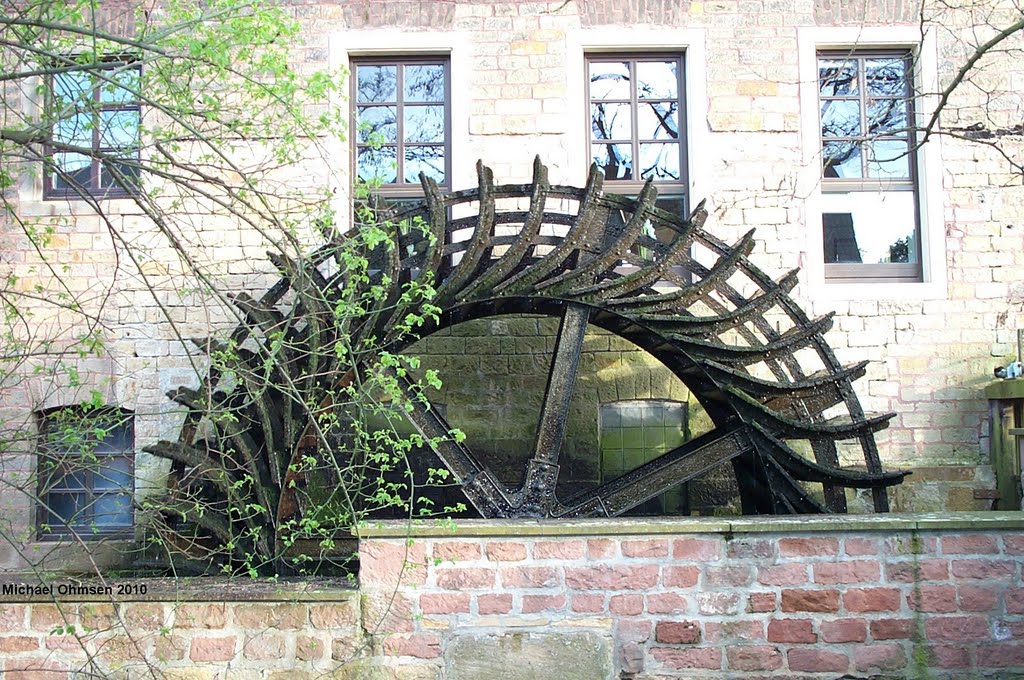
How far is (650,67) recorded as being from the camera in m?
7.45

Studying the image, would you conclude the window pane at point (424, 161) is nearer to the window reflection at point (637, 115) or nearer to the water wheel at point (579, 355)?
the window reflection at point (637, 115)

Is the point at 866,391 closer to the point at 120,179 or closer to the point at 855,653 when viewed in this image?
the point at 855,653

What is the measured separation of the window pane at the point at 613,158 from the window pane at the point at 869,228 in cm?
154

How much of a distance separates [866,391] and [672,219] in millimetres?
2356

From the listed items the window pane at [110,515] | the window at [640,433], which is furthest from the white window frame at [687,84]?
the window pane at [110,515]

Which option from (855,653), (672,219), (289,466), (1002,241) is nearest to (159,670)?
(289,466)

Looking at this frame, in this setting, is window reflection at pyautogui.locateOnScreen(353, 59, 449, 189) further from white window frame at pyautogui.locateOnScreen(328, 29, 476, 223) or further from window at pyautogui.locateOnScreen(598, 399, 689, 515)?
window at pyautogui.locateOnScreen(598, 399, 689, 515)

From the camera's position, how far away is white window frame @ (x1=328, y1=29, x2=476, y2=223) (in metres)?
7.21

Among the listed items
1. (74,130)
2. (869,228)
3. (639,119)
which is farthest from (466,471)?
(869,228)

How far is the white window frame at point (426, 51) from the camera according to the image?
7.21 m

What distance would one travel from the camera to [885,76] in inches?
294

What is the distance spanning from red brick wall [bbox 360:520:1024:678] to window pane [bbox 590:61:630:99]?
4104mm

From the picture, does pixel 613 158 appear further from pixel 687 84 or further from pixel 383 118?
pixel 383 118

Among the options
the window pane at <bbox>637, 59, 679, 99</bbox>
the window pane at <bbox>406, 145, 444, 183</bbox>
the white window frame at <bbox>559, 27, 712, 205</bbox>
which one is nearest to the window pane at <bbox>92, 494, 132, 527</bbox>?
the window pane at <bbox>406, 145, 444, 183</bbox>
